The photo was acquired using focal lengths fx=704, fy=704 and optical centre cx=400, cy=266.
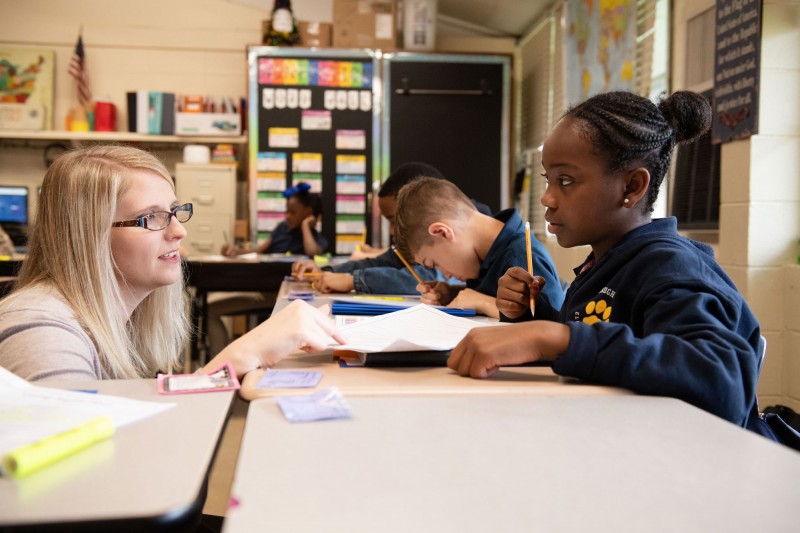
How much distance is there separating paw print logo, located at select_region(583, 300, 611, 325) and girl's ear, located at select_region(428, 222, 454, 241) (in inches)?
33.4

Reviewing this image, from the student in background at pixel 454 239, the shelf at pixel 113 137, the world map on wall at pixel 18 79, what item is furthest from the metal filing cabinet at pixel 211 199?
the student in background at pixel 454 239

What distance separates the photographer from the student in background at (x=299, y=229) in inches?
192

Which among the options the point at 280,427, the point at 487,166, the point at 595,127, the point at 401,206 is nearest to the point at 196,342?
the point at 401,206

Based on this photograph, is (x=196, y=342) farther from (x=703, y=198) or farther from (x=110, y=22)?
(x=110, y=22)

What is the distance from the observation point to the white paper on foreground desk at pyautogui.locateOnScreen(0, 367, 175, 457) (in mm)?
557

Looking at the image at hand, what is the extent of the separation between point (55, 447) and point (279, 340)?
16.8 inches

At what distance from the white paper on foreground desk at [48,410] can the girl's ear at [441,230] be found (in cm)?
130

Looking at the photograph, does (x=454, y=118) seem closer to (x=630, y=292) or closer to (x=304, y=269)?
(x=304, y=269)

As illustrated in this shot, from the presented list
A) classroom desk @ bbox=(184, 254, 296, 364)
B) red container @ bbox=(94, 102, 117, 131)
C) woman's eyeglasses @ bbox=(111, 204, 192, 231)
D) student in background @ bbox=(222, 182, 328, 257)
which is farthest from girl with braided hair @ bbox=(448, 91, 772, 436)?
red container @ bbox=(94, 102, 117, 131)

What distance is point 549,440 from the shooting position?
0.62 m

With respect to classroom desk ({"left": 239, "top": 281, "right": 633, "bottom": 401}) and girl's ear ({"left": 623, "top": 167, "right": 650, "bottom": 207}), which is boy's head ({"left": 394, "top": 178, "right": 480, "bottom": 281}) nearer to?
girl's ear ({"left": 623, "top": 167, "right": 650, "bottom": 207})

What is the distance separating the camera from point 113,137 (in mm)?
5578

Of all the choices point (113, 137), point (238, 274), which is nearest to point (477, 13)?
point (113, 137)

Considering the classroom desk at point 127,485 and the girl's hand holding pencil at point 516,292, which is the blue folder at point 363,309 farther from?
the classroom desk at point 127,485
